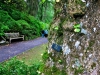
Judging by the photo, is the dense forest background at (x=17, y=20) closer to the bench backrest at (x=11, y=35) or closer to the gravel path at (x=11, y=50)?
the bench backrest at (x=11, y=35)

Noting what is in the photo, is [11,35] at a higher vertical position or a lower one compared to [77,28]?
lower

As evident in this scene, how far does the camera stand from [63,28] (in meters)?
3.27

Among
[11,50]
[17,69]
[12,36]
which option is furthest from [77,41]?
[12,36]

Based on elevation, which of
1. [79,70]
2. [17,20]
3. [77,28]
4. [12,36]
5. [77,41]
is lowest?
[12,36]

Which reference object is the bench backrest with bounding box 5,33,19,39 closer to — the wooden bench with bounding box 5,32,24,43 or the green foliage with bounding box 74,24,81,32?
the wooden bench with bounding box 5,32,24,43

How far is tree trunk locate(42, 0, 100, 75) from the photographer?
9.86ft

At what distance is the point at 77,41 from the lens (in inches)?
122

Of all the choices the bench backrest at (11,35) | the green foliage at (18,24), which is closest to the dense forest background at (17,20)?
the green foliage at (18,24)

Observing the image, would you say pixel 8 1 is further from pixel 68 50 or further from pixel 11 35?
pixel 68 50

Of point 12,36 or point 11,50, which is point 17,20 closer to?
point 12,36

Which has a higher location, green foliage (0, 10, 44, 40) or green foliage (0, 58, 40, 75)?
green foliage (0, 58, 40, 75)

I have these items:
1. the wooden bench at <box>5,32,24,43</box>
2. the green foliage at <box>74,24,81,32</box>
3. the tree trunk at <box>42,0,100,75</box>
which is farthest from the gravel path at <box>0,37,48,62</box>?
the green foliage at <box>74,24,81,32</box>

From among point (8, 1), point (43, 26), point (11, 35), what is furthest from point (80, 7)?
point (43, 26)

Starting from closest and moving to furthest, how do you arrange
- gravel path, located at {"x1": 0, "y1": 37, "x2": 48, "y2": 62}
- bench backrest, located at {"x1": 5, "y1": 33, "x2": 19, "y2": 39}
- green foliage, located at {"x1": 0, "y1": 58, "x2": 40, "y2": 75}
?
green foliage, located at {"x1": 0, "y1": 58, "x2": 40, "y2": 75}
gravel path, located at {"x1": 0, "y1": 37, "x2": 48, "y2": 62}
bench backrest, located at {"x1": 5, "y1": 33, "x2": 19, "y2": 39}
